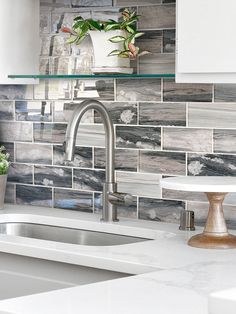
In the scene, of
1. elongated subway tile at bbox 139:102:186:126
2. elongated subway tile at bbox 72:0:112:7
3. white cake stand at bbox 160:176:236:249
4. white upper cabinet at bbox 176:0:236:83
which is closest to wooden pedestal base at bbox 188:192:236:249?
white cake stand at bbox 160:176:236:249

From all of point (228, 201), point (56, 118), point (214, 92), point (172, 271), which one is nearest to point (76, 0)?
point (56, 118)

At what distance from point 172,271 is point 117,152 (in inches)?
49.9

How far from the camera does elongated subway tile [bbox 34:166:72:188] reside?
3934 millimetres

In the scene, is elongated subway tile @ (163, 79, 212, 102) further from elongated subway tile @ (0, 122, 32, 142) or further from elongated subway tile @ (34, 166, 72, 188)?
elongated subway tile @ (0, 122, 32, 142)

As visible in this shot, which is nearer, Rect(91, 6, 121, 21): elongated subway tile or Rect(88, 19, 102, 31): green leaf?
Rect(88, 19, 102, 31): green leaf

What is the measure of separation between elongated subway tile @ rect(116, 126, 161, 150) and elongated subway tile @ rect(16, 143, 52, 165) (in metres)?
0.40

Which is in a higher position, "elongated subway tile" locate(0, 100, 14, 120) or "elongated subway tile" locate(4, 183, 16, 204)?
"elongated subway tile" locate(0, 100, 14, 120)

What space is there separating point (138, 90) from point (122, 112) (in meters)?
0.13

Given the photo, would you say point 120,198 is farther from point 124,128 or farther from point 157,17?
point 157,17

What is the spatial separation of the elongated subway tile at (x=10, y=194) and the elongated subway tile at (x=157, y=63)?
0.90 metres

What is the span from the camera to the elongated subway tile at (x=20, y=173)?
407cm

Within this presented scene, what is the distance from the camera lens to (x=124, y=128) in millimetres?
3711

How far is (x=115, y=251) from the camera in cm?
293

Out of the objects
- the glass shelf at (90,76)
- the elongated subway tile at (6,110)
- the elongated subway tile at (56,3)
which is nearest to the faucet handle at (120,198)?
the glass shelf at (90,76)
